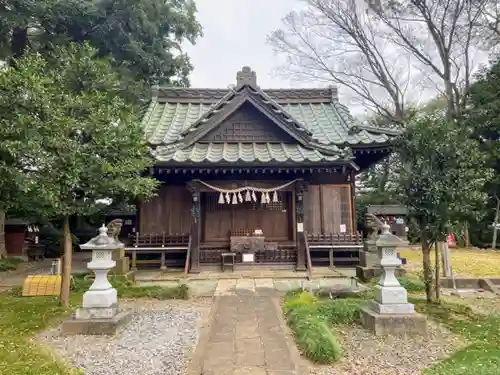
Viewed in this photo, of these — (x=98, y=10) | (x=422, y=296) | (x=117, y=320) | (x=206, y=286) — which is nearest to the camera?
(x=117, y=320)

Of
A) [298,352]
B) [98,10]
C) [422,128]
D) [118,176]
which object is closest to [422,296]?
[422,128]

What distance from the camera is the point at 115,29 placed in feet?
57.5

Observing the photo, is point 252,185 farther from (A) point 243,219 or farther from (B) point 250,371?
(B) point 250,371

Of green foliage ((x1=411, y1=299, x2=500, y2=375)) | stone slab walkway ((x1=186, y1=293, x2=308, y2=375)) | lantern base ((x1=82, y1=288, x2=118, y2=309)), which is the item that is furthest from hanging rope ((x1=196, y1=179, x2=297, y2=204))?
lantern base ((x1=82, y1=288, x2=118, y2=309))

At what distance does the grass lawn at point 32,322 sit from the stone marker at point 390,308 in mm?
4396

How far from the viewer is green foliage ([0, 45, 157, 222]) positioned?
6297 mm

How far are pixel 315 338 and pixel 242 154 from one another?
7537 millimetres

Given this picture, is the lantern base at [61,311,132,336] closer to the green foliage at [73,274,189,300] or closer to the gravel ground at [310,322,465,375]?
the green foliage at [73,274,189,300]

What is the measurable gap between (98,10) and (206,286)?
14357mm

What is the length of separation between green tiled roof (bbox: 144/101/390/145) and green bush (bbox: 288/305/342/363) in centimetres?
792

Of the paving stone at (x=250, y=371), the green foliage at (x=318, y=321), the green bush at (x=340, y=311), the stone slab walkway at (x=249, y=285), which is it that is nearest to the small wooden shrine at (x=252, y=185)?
the stone slab walkway at (x=249, y=285)

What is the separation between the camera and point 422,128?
713 centimetres

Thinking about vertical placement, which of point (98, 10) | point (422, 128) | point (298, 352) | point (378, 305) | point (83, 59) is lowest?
point (298, 352)

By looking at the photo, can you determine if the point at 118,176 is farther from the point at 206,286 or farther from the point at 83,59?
the point at 206,286
